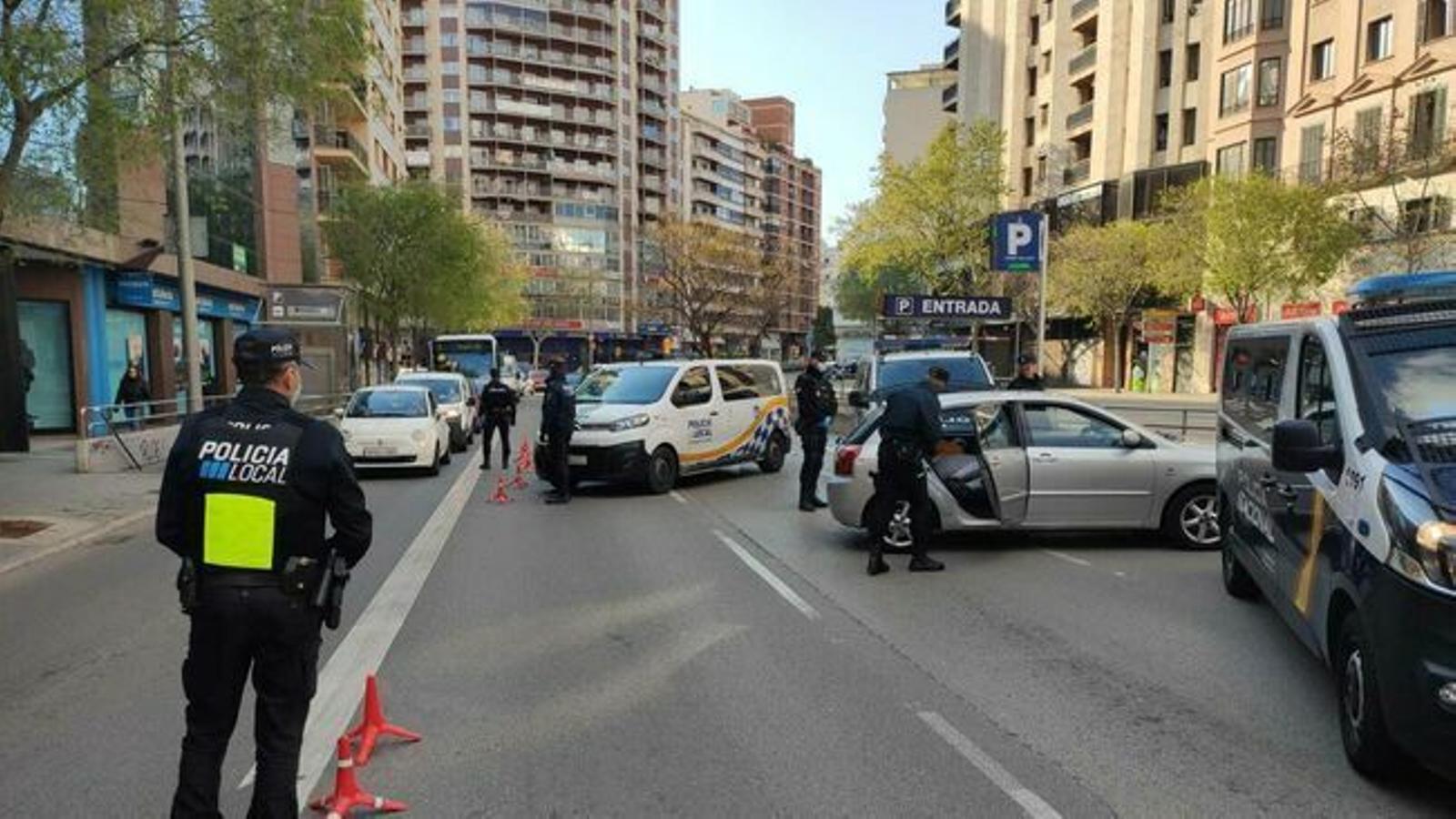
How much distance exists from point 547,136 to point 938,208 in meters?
65.0

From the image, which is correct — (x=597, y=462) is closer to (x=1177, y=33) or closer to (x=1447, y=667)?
(x=1447, y=667)

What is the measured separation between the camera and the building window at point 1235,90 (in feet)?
140

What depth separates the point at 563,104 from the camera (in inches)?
4060

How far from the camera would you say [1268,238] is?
3506 centimetres

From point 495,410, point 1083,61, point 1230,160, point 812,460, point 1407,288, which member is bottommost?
point 812,460

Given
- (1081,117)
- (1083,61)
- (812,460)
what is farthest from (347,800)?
(1083,61)

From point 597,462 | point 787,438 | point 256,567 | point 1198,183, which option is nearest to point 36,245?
point 597,462

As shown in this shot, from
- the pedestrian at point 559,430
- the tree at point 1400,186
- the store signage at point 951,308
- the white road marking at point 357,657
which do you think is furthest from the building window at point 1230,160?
the white road marking at point 357,657

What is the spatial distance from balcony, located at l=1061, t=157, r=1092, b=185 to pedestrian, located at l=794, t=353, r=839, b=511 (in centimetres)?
4673

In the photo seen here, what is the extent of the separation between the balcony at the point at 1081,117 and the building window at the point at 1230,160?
1107 centimetres

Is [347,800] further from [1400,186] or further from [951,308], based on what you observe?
[1400,186]

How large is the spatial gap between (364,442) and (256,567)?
44.0 feet

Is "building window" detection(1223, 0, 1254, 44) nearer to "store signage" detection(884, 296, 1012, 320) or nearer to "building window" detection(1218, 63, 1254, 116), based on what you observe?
"building window" detection(1218, 63, 1254, 116)

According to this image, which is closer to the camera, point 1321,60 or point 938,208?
point 1321,60
